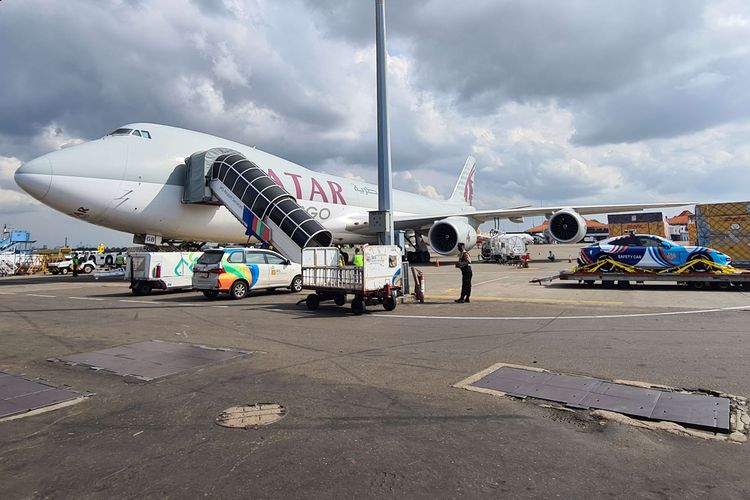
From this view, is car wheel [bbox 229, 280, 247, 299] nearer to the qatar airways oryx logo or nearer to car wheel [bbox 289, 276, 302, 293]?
car wheel [bbox 289, 276, 302, 293]

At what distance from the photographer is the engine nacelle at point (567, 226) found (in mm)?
24234

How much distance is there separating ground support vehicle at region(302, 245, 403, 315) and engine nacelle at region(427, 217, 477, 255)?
12483mm

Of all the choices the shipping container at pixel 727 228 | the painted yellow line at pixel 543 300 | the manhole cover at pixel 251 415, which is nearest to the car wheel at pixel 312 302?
the painted yellow line at pixel 543 300

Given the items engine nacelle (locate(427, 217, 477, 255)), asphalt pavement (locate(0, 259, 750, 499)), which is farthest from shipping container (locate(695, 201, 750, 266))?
asphalt pavement (locate(0, 259, 750, 499))

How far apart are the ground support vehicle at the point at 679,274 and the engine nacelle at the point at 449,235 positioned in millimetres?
9272

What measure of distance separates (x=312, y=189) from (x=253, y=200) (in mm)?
6953

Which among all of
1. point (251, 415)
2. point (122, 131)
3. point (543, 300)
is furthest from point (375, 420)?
point (122, 131)

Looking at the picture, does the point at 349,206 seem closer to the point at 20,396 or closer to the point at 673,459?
the point at 20,396

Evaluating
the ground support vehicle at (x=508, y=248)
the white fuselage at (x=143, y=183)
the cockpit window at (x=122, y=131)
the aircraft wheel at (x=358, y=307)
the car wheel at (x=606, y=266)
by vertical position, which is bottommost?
the aircraft wheel at (x=358, y=307)

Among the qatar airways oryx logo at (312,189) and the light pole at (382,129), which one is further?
the qatar airways oryx logo at (312,189)

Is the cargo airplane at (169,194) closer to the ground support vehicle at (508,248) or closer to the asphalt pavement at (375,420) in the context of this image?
the ground support vehicle at (508,248)

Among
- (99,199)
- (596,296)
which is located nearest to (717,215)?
(596,296)

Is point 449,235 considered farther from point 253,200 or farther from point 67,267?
point 67,267

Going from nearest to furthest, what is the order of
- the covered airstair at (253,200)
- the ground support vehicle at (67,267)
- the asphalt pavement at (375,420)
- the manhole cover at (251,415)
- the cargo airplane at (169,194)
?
the asphalt pavement at (375,420)
the manhole cover at (251,415)
the cargo airplane at (169,194)
the covered airstair at (253,200)
the ground support vehicle at (67,267)
